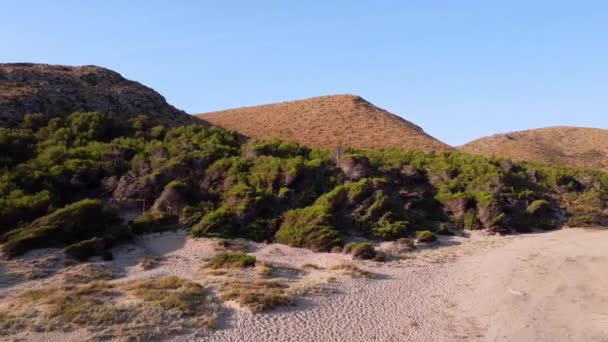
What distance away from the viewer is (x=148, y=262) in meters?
14.5

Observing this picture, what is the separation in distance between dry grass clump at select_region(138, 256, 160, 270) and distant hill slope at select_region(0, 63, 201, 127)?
15.1 meters

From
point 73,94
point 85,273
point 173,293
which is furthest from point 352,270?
point 73,94

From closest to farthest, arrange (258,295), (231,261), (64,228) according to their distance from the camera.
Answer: (258,295), (231,261), (64,228)

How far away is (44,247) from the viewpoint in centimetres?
1491

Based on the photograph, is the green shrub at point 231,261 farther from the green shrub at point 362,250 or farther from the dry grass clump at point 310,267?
the green shrub at point 362,250

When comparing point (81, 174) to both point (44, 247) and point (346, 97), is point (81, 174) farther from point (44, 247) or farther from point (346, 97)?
point (346, 97)

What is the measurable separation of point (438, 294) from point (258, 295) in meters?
4.81

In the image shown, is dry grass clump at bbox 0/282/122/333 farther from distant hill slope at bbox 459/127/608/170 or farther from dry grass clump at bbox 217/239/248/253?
distant hill slope at bbox 459/127/608/170

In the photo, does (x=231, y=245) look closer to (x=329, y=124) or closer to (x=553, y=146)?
(x=329, y=124)

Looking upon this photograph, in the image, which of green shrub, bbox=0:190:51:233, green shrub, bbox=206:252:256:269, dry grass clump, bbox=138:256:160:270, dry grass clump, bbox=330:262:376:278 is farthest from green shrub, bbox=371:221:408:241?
green shrub, bbox=0:190:51:233

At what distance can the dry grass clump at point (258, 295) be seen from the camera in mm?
11192

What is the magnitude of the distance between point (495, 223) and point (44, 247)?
651 inches

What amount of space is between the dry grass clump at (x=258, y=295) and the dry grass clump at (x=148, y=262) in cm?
305

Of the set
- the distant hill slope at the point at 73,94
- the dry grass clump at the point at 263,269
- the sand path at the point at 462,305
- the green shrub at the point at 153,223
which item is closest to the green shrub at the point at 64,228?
the green shrub at the point at 153,223
